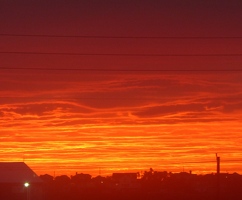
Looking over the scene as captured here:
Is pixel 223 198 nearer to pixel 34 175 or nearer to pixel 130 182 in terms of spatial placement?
pixel 34 175

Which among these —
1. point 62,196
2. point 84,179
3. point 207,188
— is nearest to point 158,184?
point 207,188

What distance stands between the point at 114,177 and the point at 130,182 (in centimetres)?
889

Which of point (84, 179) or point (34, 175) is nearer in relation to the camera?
point (34, 175)

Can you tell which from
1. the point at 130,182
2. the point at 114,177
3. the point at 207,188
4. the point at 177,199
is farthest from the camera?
the point at 114,177

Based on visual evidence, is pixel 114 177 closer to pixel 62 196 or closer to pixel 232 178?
pixel 232 178

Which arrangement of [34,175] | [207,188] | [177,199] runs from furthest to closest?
[207,188] < [34,175] < [177,199]

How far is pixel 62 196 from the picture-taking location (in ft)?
199

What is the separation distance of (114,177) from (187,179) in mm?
12521

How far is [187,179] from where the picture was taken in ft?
299

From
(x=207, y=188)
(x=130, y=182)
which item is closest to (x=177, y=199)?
(x=207, y=188)

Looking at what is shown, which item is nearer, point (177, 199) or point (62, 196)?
point (177, 199)

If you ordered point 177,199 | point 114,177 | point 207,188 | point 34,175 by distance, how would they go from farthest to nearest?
point 114,177 → point 207,188 → point 34,175 → point 177,199

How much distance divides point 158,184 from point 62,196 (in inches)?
1005

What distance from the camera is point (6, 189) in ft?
189
